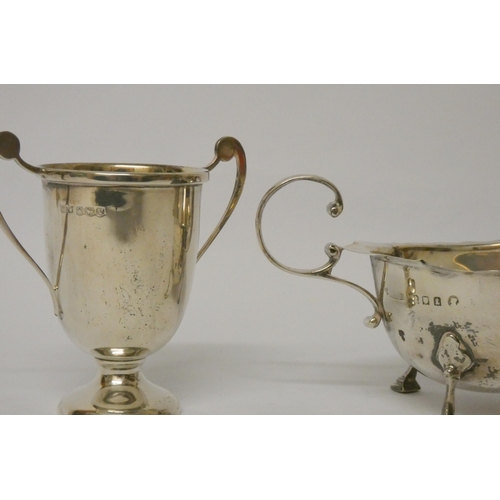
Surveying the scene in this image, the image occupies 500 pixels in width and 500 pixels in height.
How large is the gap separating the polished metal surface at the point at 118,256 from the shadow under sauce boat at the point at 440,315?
27 centimetres

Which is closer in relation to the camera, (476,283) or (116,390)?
(476,283)

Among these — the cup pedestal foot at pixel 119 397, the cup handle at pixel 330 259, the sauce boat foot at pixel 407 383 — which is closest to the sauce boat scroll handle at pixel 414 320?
the cup handle at pixel 330 259

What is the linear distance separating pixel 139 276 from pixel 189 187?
25cm

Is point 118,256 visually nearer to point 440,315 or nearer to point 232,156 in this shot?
point 232,156

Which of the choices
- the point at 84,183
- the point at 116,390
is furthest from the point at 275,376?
the point at 84,183

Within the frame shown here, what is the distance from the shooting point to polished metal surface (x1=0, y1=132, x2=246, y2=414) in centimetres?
204

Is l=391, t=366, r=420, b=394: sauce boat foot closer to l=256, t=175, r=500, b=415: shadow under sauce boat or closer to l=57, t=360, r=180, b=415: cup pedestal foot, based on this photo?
l=256, t=175, r=500, b=415: shadow under sauce boat

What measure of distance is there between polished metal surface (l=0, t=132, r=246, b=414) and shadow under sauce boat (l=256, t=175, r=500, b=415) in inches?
10.4

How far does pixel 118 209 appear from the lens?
2.03m

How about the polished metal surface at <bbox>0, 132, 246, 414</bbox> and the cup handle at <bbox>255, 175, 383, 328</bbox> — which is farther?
the cup handle at <bbox>255, 175, 383, 328</bbox>

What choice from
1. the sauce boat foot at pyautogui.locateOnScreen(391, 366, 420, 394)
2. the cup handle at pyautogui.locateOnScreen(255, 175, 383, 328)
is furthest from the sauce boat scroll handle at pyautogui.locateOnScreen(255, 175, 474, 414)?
the sauce boat foot at pyautogui.locateOnScreen(391, 366, 420, 394)

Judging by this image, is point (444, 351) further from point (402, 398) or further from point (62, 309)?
point (62, 309)

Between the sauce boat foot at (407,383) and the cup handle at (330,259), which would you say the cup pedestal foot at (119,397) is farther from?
the sauce boat foot at (407,383)

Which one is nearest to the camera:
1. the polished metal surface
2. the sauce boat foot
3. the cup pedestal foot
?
the polished metal surface
